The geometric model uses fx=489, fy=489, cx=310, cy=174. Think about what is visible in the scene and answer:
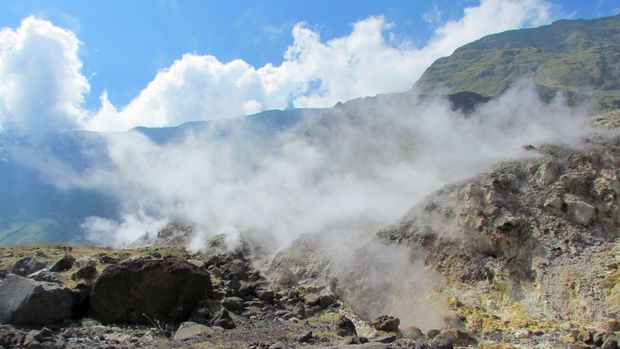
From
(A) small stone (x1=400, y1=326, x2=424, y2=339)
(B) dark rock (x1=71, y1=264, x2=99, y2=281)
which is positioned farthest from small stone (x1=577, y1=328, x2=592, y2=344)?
(B) dark rock (x1=71, y1=264, x2=99, y2=281)

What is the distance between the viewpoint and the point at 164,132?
182 meters

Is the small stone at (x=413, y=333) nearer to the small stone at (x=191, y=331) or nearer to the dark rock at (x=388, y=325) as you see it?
the dark rock at (x=388, y=325)

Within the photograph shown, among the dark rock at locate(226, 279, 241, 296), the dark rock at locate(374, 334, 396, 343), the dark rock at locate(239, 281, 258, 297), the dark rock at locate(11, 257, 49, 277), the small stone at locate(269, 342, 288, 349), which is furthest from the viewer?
the dark rock at locate(11, 257, 49, 277)

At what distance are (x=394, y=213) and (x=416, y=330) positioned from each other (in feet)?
30.1

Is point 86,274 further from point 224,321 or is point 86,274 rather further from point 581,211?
point 581,211

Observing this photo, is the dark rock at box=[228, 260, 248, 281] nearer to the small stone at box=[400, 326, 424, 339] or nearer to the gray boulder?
the gray boulder

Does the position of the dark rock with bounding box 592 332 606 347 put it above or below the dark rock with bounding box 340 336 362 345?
below

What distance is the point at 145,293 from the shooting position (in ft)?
50.1

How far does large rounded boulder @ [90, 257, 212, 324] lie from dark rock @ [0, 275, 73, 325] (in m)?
0.94

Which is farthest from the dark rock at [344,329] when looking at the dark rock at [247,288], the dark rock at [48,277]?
the dark rock at [48,277]

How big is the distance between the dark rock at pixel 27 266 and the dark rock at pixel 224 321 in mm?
10933

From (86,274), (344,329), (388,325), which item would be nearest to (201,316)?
(344,329)

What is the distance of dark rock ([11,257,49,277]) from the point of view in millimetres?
20992

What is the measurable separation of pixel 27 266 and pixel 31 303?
30.1 ft
